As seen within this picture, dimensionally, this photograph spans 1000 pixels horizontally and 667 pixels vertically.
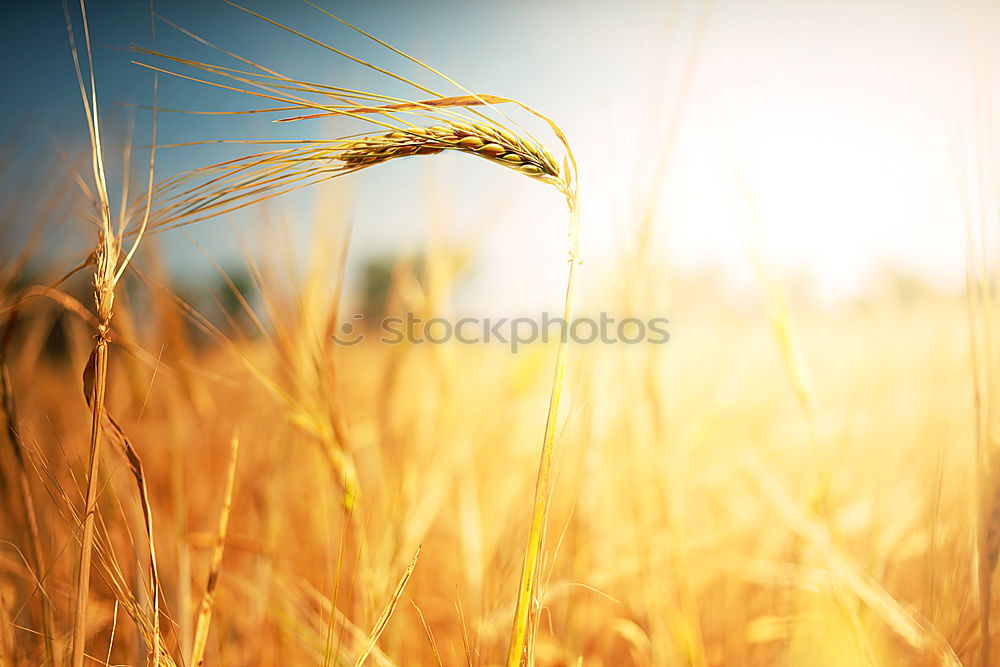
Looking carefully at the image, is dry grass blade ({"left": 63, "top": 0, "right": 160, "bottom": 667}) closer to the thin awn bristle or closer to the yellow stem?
the yellow stem

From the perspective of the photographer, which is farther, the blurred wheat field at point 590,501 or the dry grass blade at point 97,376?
the blurred wheat field at point 590,501

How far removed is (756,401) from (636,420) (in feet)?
1.28

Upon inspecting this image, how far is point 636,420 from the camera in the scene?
1.53 ft

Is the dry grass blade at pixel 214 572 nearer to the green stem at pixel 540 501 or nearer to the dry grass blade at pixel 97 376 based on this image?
the dry grass blade at pixel 97 376

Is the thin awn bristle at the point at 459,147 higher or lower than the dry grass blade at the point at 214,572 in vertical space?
higher

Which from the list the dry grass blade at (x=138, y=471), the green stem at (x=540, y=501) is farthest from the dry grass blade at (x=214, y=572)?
the green stem at (x=540, y=501)

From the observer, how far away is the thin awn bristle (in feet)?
0.75

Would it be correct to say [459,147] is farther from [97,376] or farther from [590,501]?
[590,501]

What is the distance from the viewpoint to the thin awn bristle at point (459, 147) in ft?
0.75

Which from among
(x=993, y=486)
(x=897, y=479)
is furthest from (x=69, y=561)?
(x=897, y=479)

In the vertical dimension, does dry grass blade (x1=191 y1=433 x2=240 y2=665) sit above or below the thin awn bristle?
below

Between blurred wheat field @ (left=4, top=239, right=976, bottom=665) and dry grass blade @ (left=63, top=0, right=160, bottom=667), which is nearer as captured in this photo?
dry grass blade @ (left=63, top=0, right=160, bottom=667)

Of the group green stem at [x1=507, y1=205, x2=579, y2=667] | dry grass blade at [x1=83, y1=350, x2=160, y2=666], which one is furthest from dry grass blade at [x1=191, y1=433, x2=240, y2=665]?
green stem at [x1=507, y1=205, x2=579, y2=667]

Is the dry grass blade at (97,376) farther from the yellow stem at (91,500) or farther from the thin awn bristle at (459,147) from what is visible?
the thin awn bristle at (459,147)
